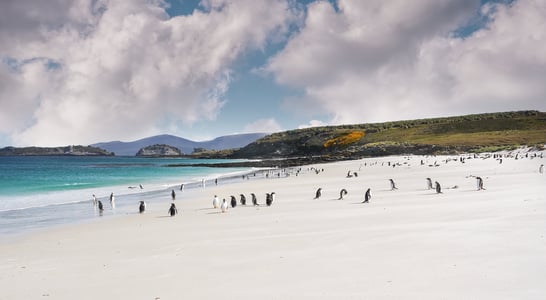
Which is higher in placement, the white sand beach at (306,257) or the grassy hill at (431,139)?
the grassy hill at (431,139)

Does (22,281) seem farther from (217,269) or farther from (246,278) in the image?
(246,278)

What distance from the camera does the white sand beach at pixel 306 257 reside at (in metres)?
7.89

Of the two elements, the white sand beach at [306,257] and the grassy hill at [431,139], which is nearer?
the white sand beach at [306,257]

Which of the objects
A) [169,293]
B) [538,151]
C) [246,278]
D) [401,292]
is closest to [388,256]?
[401,292]

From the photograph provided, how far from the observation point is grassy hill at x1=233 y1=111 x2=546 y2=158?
8800cm

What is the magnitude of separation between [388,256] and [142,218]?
15177 mm

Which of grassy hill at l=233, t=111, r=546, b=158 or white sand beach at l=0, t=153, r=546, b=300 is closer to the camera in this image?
white sand beach at l=0, t=153, r=546, b=300

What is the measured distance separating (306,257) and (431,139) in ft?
346

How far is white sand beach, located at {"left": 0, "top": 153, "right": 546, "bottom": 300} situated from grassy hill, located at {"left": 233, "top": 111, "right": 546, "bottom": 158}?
69783 mm

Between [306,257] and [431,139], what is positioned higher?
[431,139]

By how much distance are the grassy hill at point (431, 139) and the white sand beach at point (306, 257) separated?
69.8 m

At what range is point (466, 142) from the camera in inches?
3593

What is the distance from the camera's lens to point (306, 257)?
10375mm

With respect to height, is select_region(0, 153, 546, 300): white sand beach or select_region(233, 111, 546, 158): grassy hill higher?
select_region(233, 111, 546, 158): grassy hill
